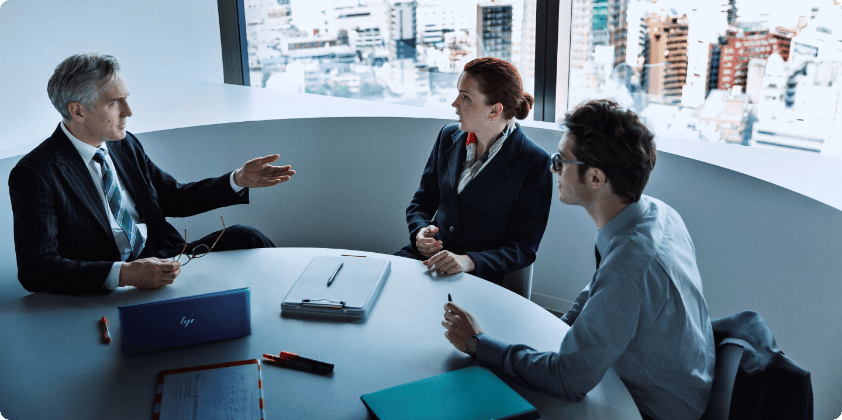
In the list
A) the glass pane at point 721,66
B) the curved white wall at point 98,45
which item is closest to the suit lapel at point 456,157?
the glass pane at point 721,66

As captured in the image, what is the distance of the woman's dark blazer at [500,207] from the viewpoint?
86.1 inches

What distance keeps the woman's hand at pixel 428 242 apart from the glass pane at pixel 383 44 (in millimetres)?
1274

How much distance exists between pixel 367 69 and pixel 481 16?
86 cm

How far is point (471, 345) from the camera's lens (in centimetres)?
129

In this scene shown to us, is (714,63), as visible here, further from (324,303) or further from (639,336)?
(324,303)

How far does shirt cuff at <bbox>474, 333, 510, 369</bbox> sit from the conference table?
Answer: 0.11 ft

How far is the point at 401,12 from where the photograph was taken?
3586mm

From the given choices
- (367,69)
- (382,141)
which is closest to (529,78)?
(382,141)

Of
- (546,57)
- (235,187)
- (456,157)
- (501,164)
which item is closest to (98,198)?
(235,187)

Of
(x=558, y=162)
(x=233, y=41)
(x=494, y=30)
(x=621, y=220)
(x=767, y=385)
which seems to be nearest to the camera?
(x=767, y=385)

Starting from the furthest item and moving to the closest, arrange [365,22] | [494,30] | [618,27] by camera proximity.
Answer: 1. [365,22]
2. [494,30]
3. [618,27]

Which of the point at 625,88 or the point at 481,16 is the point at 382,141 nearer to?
the point at 481,16

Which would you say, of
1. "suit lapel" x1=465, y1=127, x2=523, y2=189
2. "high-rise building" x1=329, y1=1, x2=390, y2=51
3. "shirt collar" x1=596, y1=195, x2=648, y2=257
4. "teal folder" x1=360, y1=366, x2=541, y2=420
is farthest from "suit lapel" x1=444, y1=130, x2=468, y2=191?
"high-rise building" x1=329, y1=1, x2=390, y2=51

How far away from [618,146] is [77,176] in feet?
5.34
